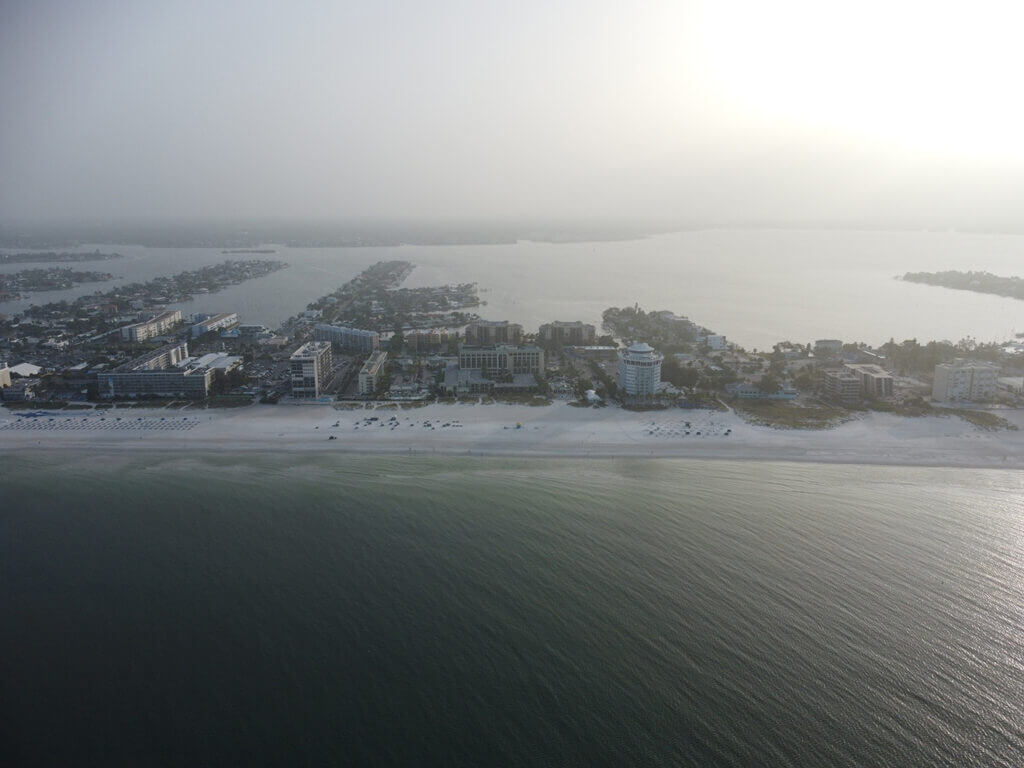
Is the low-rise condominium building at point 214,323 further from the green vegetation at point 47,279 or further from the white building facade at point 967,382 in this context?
the white building facade at point 967,382

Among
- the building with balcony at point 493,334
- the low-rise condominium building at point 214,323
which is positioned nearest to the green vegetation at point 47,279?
the low-rise condominium building at point 214,323

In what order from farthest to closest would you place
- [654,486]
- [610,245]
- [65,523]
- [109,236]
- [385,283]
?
[109,236]
[610,245]
[385,283]
[654,486]
[65,523]

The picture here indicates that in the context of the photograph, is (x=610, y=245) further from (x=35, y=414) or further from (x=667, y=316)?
(x=35, y=414)

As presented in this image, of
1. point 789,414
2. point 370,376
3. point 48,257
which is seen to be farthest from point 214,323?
point 48,257

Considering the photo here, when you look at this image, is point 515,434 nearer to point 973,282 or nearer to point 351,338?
point 351,338

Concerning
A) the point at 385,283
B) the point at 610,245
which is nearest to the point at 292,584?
the point at 385,283

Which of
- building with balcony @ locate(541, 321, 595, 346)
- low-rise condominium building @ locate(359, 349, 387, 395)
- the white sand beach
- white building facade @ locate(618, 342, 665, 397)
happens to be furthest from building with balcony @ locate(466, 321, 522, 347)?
the white sand beach
